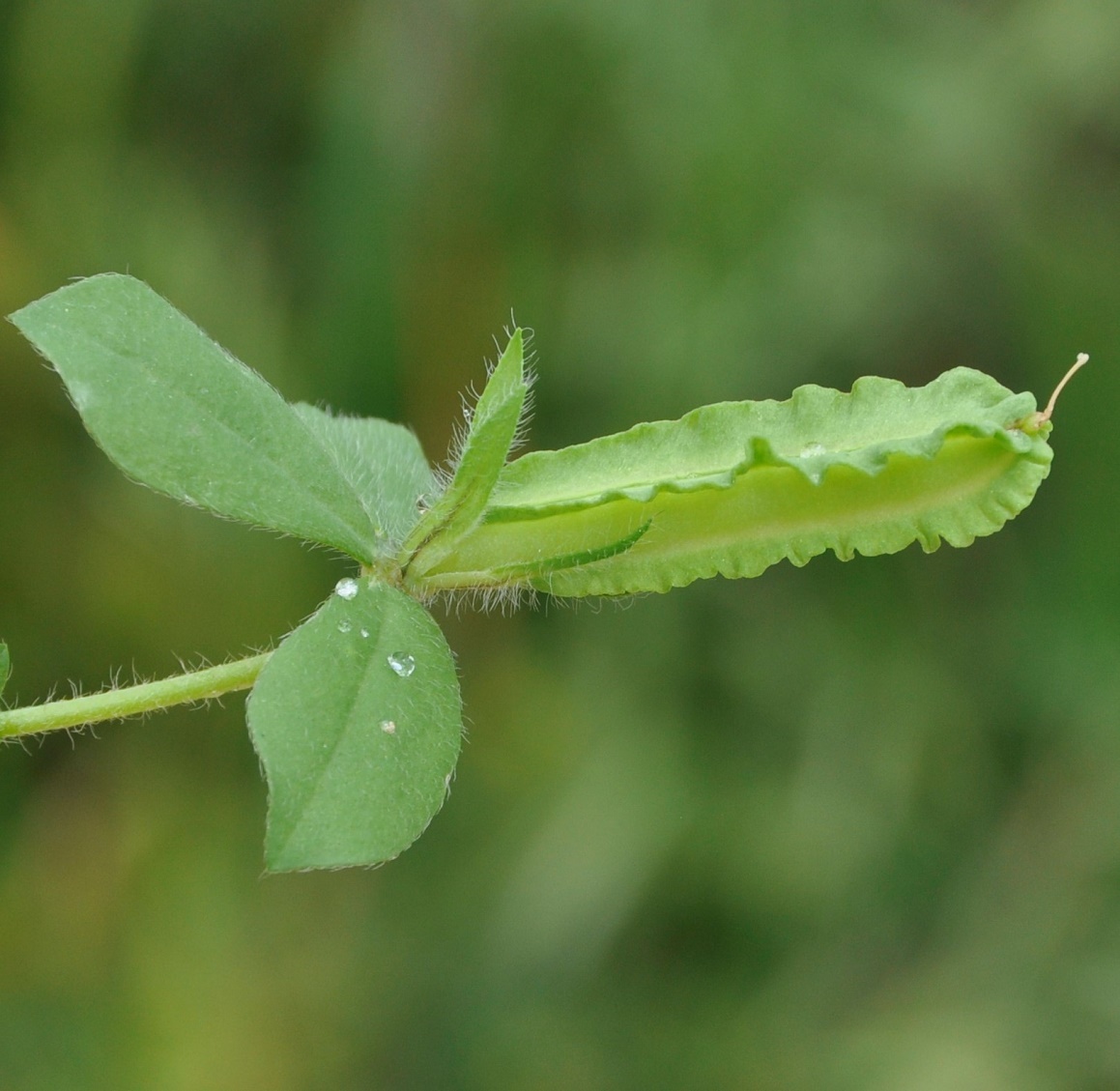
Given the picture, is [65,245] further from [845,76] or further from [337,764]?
[337,764]

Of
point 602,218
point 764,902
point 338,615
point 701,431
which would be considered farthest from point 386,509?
point 602,218

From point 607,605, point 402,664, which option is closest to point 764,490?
point 402,664

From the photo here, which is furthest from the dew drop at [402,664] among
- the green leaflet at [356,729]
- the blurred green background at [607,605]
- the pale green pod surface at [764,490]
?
the blurred green background at [607,605]

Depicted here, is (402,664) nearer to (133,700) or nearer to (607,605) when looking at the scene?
(133,700)

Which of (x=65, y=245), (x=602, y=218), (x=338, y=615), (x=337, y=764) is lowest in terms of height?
(x=337, y=764)

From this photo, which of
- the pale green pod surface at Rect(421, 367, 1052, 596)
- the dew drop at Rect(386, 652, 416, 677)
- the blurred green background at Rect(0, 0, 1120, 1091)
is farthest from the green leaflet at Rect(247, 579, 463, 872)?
the blurred green background at Rect(0, 0, 1120, 1091)

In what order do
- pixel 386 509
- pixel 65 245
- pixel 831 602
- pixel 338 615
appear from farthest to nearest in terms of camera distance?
pixel 831 602 → pixel 65 245 → pixel 386 509 → pixel 338 615

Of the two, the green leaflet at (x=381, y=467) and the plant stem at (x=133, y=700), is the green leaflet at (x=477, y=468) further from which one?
the plant stem at (x=133, y=700)
